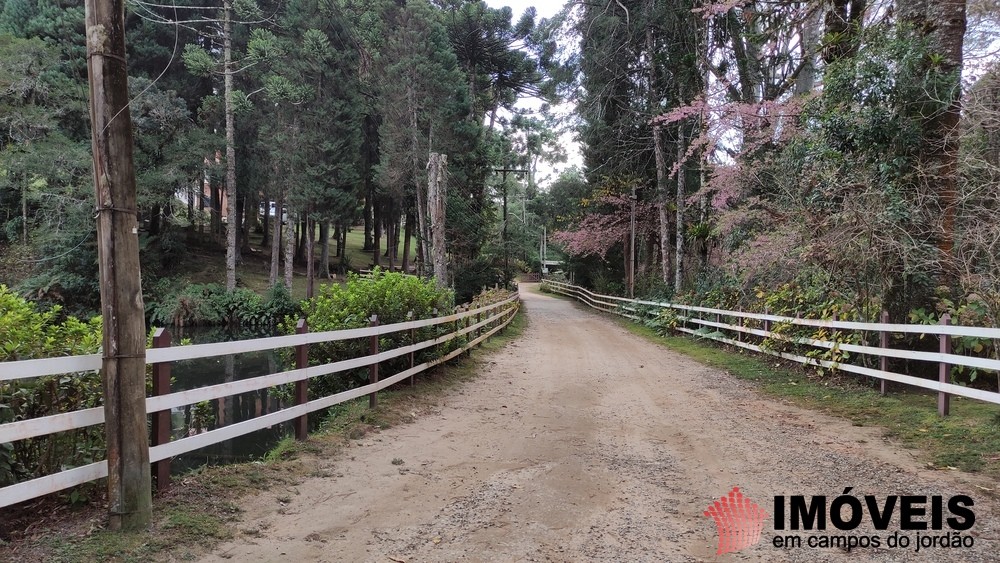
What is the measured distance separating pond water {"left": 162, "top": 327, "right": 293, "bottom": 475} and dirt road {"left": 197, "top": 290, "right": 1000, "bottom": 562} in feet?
6.37

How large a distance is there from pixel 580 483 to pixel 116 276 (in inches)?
144

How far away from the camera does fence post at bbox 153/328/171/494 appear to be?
381 centimetres

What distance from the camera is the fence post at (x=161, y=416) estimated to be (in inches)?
150

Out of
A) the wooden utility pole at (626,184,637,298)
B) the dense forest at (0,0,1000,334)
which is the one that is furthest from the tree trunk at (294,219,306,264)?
the wooden utility pole at (626,184,637,298)

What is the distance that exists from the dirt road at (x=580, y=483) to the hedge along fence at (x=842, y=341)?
1177 millimetres

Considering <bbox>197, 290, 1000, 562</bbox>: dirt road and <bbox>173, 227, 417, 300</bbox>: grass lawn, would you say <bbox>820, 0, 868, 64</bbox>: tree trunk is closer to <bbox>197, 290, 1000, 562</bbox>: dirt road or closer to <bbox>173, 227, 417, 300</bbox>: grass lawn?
<bbox>197, 290, 1000, 562</bbox>: dirt road

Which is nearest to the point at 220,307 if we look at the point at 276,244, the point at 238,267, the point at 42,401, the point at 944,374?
the point at 276,244

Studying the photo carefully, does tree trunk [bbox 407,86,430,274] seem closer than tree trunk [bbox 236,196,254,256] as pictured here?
Yes

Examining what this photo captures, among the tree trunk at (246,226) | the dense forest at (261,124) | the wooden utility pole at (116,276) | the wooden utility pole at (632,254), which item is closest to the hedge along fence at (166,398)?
the wooden utility pole at (116,276)

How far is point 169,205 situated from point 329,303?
24.3 meters

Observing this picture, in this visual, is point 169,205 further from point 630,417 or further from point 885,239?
point 885,239

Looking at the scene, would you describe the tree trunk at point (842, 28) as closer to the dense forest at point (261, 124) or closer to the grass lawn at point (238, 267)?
the dense forest at point (261, 124)

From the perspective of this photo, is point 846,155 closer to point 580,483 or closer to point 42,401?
point 580,483

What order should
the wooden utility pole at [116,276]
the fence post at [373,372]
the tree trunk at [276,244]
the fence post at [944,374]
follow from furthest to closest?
the tree trunk at [276,244] → the fence post at [373,372] → the fence post at [944,374] → the wooden utility pole at [116,276]
